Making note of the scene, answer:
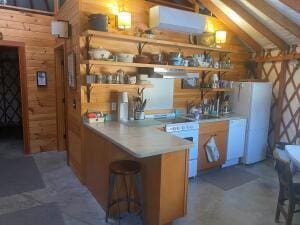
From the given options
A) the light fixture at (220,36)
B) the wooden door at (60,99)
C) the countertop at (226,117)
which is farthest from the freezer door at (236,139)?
the wooden door at (60,99)

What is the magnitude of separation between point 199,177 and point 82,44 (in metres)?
2.44

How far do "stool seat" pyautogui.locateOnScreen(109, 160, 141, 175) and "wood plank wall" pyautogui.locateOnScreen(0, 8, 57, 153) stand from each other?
8.64 feet

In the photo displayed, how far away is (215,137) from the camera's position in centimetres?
364

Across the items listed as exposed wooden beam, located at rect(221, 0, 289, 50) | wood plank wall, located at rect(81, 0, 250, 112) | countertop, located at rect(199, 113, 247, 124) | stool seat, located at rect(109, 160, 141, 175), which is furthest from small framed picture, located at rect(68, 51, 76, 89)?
exposed wooden beam, located at rect(221, 0, 289, 50)

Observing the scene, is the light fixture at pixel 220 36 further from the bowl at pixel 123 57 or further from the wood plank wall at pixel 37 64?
the wood plank wall at pixel 37 64

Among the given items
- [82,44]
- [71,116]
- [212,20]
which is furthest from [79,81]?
[212,20]

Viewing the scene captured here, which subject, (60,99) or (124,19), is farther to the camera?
(60,99)

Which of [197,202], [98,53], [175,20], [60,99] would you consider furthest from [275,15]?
[60,99]

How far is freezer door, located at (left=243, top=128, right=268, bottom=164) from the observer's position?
3.99 m

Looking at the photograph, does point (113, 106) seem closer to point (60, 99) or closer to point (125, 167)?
point (125, 167)

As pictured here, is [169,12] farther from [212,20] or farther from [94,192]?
[94,192]

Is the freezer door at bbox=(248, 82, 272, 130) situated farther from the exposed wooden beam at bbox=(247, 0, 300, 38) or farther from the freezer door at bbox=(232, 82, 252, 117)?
the exposed wooden beam at bbox=(247, 0, 300, 38)

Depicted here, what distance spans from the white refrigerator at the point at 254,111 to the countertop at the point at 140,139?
1.84 m

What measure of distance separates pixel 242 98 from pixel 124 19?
2345mm
